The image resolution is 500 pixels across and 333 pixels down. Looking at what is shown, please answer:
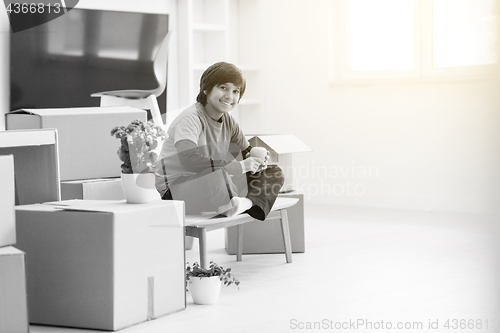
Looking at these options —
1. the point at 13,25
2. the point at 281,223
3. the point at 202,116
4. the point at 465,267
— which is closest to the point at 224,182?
the point at 202,116

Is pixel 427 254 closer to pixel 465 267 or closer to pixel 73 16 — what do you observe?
pixel 465 267

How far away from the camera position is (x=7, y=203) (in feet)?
6.04

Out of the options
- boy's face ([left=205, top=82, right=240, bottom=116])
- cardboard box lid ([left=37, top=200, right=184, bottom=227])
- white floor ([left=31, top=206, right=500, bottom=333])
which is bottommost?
white floor ([left=31, top=206, right=500, bottom=333])

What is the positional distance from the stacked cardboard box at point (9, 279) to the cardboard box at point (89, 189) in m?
0.67

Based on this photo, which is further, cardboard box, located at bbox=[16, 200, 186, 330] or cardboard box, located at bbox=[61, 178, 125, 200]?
cardboard box, located at bbox=[61, 178, 125, 200]

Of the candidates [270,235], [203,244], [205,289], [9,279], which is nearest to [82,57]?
[270,235]

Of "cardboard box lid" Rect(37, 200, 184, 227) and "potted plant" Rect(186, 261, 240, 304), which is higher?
"cardboard box lid" Rect(37, 200, 184, 227)

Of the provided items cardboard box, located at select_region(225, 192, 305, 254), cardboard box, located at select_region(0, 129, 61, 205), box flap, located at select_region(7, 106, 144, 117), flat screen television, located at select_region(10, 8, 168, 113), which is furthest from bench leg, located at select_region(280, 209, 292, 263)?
flat screen television, located at select_region(10, 8, 168, 113)

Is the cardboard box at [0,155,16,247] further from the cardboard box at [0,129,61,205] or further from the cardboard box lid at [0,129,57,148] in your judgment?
the cardboard box at [0,129,61,205]

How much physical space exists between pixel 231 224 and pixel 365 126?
2611 millimetres

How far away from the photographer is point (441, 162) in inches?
179

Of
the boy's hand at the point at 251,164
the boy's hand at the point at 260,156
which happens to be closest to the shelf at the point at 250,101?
the boy's hand at the point at 260,156

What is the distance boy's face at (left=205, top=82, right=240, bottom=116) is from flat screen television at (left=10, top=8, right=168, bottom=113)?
1.94 meters

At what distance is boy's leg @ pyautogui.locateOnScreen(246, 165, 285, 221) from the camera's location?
2.66m
